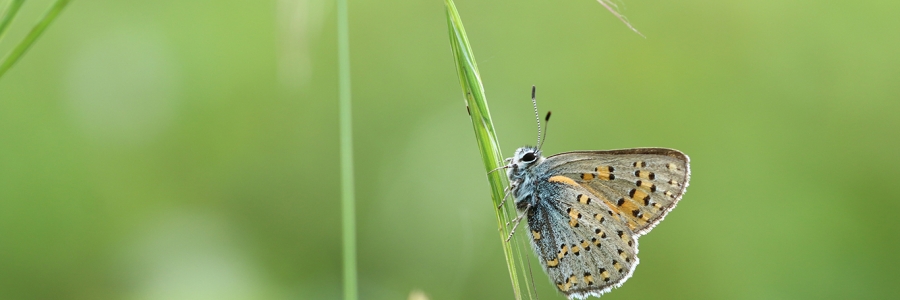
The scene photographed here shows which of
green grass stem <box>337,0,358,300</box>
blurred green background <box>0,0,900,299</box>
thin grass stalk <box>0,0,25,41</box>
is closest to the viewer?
thin grass stalk <box>0,0,25,41</box>

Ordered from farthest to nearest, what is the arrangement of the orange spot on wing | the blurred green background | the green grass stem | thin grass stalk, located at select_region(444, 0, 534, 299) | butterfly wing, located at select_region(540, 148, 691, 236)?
1. the blurred green background
2. the orange spot on wing
3. butterfly wing, located at select_region(540, 148, 691, 236)
4. thin grass stalk, located at select_region(444, 0, 534, 299)
5. the green grass stem

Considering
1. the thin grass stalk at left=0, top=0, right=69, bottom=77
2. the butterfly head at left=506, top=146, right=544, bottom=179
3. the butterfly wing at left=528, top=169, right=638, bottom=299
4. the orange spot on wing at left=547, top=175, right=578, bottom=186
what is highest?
the thin grass stalk at left=0, top=0, right=69, bottom=77

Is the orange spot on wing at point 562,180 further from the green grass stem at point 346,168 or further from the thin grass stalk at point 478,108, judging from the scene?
the green grass stem at point 346,168

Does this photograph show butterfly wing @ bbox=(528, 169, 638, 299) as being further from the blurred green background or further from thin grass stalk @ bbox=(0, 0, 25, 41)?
thin grass stalk @ bbox=(0, 0, 25, 41)

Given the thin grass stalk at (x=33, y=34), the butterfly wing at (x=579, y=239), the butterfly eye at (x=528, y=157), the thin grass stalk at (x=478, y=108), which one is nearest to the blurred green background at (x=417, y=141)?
the butterfly wing at (x=579, y=239)

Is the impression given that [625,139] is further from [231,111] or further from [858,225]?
[231,111]

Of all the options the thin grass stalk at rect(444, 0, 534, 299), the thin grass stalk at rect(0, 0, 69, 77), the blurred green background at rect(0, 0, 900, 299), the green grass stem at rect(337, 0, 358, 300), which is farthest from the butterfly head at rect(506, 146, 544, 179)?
the thin grass stalk at rect(0, 0, 69, 77)

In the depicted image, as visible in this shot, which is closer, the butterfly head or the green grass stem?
the green grass stem
